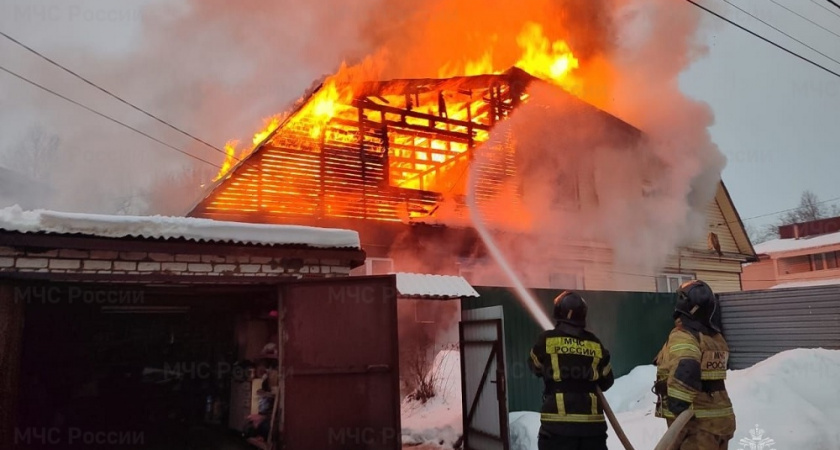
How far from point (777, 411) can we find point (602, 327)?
407 cm

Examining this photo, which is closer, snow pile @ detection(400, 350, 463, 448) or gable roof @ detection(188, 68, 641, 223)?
snow pile @ detection(400, 350, 463, 448)

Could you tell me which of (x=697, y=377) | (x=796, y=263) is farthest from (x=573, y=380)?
(x=796, y=263)

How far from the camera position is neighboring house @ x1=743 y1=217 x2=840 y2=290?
3422 centimetres

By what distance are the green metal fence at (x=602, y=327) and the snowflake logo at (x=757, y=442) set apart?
11.1ft

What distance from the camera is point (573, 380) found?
13.6 feet

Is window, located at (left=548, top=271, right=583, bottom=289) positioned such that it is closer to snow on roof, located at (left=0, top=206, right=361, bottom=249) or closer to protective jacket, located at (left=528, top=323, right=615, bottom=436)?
snow on roof, located at (left=0, top=206, right=361, bottom=249)

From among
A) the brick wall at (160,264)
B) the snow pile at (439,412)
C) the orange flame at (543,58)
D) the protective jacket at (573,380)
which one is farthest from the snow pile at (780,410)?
the orange flame at (543,58)

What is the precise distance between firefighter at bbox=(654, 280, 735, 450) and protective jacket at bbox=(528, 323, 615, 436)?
1.55 feet

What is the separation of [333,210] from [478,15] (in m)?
7.12

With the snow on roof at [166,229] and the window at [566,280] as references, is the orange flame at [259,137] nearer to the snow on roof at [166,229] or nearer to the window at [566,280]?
the snow on roof at [166,229]

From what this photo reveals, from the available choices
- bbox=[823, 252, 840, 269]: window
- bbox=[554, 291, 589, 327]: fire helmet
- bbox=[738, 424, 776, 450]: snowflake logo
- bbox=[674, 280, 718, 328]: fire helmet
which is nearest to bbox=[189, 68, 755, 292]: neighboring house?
bbox=[738, 424, 776, 450]: snowflake logo

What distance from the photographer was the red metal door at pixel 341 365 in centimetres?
591

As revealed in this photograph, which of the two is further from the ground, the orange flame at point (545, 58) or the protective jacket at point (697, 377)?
the orange flame at point (545, 58)

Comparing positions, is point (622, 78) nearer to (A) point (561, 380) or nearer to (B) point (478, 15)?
(B) point (478, 15)
